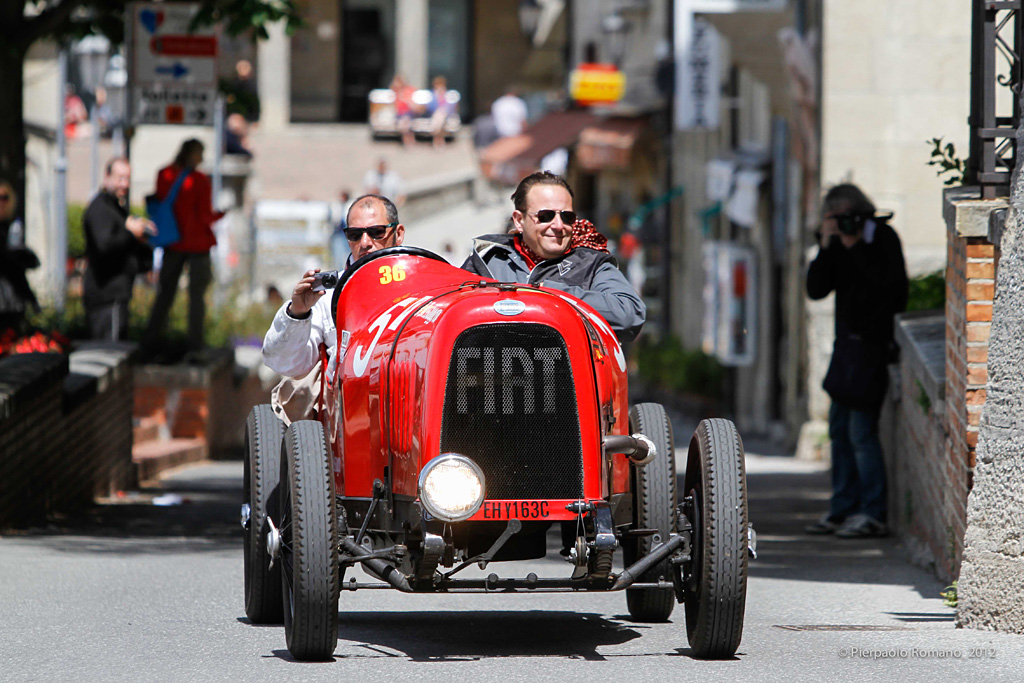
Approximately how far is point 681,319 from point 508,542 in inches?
906

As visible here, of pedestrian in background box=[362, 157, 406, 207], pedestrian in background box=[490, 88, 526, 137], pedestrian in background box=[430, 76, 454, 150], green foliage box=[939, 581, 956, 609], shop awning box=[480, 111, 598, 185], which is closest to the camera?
green foliage box=[939, 581, 956, 609]

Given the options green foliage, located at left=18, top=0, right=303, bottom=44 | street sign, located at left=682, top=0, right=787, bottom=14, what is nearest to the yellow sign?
street sign, located at left=682, top=0, right=787, bottom=14

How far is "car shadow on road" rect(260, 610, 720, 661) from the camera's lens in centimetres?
623

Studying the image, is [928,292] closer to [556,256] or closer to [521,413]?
[556,256]

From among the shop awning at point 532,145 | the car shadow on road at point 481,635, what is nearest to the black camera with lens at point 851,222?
the car shadow on road at point 481,635

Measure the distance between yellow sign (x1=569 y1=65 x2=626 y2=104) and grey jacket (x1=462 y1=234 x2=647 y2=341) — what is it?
77.2ft

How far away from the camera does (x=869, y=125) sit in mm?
16969

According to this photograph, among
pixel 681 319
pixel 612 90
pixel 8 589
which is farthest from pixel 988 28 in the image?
pixel 612 90

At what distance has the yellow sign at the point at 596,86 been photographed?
1188 inches

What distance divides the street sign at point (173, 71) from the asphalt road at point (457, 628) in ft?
17.8

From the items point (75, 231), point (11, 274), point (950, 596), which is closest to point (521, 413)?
point (950, 596)

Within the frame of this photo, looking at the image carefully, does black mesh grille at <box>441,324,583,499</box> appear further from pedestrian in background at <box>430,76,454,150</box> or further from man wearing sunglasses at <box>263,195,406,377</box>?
pedestrian in background at <box>430,76,454,150</box>

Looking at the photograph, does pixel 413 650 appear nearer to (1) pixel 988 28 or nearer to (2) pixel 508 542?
(2) pixel 508 542

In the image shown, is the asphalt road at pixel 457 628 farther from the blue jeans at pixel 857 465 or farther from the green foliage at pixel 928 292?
the green foliage at pixel 928 292
